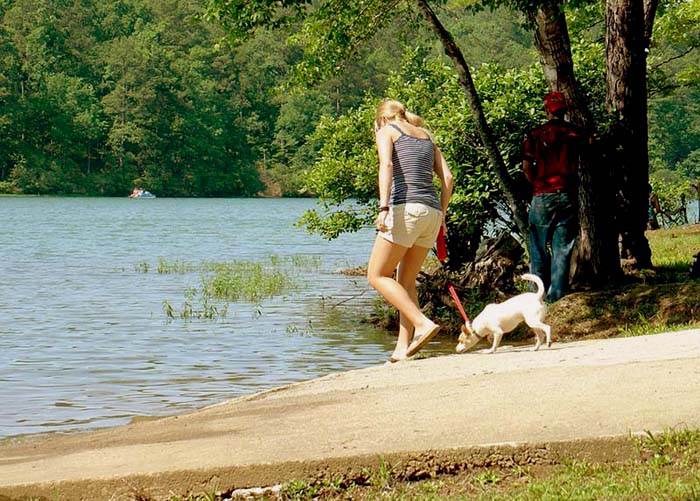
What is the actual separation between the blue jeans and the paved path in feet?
13.9

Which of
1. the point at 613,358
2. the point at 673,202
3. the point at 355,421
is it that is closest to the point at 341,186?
the point at 613,358

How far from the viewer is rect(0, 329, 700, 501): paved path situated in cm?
627

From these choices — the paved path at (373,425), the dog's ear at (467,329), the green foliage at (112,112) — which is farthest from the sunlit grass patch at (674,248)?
the green foliage at (112,112)

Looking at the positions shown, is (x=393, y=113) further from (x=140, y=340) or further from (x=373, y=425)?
(x=140, y=340)

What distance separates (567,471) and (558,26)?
8.95 metres

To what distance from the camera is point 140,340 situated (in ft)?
54.9

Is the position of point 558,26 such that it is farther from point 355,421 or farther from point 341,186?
point 355,421

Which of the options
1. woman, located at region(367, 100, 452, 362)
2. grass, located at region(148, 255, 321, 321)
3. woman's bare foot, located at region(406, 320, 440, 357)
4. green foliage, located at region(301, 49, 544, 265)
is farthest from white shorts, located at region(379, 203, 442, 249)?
grass, located at region(148, 255, 321, 321)

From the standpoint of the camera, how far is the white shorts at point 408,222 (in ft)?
31.7

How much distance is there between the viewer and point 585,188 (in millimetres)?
14266

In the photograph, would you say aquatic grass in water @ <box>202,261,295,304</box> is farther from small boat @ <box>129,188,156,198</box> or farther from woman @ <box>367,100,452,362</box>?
small boat @ <box>129,188,156,198</box>

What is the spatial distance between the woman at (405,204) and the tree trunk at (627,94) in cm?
603

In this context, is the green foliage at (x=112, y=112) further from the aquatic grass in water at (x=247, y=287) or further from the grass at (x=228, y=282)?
the aquatic grass in water at (x=247, y=287)

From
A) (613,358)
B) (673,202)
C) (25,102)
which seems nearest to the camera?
(613,358)
